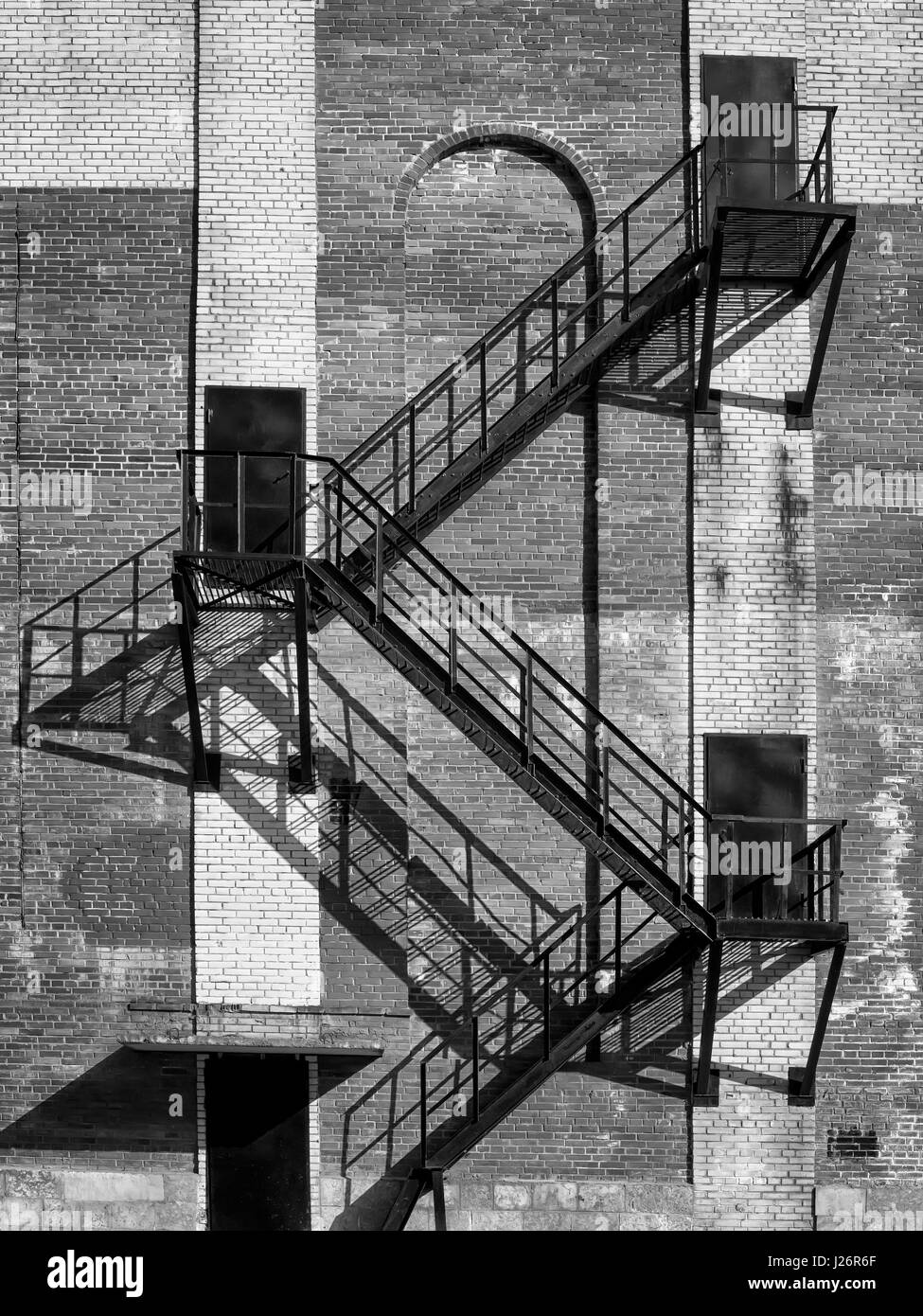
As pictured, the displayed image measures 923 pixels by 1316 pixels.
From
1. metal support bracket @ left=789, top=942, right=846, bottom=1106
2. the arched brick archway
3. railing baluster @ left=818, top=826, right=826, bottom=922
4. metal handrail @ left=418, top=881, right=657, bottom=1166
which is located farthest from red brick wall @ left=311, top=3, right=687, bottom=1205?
railing baluster @ left=818, top=826, right=826, bottom=922

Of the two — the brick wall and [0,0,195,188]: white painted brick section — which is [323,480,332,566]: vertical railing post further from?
[0,0,195,188]: white painted brick section

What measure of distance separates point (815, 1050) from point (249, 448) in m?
7.13

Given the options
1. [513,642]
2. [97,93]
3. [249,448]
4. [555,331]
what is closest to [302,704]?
[513,642]

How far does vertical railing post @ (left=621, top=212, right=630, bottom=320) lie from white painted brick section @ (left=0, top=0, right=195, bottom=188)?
12.7 feet

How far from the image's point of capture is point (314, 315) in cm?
1156

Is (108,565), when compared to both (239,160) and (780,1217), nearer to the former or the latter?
(239,160)

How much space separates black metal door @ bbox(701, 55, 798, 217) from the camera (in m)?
11.6

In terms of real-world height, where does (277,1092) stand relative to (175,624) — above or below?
below

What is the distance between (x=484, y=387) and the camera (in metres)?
11.1

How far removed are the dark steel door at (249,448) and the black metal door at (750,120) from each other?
4.35 meters

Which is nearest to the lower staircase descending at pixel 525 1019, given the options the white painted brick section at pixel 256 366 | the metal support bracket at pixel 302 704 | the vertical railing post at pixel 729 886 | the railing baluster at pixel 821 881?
the vertical railing post at pixel 729 886

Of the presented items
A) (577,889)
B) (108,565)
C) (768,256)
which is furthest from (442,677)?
(768,256)

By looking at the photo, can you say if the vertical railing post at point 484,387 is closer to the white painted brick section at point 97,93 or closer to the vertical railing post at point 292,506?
the vertical railing post at point 292,506
